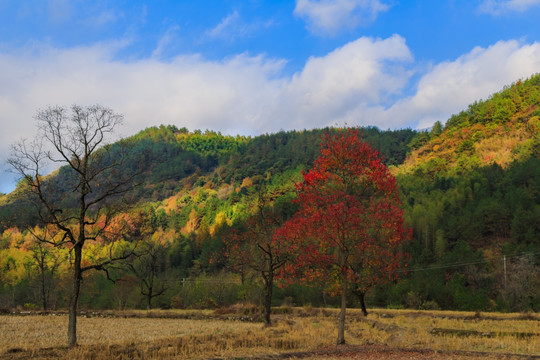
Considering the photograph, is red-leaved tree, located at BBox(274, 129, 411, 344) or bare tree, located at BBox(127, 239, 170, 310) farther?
bare tree, located at BBox(127, 239, 170, 310)

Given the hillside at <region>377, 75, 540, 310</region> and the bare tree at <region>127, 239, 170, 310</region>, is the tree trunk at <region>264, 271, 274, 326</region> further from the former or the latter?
the bare tree at <region>127, 239, 170, 310</region>

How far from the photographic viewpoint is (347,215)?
2106cm

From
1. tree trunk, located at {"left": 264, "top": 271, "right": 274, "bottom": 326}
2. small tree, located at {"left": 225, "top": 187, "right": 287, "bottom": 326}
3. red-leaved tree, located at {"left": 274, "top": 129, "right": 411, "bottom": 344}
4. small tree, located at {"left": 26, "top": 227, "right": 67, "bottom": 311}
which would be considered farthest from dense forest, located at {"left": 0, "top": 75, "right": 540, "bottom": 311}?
red-leaved tree, located at {"left": 274, "top": 129, "right": 411, "bottom": 344}

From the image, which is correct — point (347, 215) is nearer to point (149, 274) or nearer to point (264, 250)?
point (264, 250)

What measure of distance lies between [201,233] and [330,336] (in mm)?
122374

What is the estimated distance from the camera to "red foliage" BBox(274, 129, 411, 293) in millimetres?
21641

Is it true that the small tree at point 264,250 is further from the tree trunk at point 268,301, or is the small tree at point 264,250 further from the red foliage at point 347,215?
the red foliage at point 347,215

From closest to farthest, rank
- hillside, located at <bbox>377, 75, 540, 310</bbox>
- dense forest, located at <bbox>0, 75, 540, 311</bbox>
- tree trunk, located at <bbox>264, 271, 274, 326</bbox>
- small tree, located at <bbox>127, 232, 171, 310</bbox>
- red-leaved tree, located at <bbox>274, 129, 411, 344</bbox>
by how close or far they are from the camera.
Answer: red-leaved tree, located at <bbox>274, 129, 411, 344</bbox> → tree trunk, located at <bbox>264, 271, 274, 326</bbox> → dense forest, located at <bbox>0, 75, 540, 311</bbox> → hillside, located at <bbox>377, 75, 540, 310</bbox> → small tree, located at <bbox>127, 232, 171, 310</bbox>

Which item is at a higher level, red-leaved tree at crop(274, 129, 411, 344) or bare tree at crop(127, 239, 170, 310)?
red-leaved tree at crop(274, 129, 411, 344)

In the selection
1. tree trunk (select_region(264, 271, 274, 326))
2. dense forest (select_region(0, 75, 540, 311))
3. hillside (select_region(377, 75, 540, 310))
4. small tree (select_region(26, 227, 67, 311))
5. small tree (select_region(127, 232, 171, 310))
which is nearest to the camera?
tree trunk (select_region(264, 271, 274, 326))

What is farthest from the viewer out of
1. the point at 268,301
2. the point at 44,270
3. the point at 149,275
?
the point at 44,270

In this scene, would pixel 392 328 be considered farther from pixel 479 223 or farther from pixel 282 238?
pixel 479 223

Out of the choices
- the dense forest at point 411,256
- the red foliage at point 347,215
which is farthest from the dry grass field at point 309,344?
the dense forest at point 411,256

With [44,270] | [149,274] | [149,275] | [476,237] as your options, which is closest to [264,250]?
[149,275]
